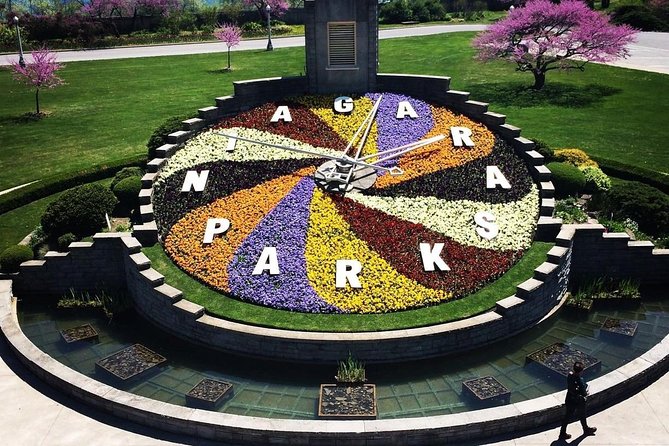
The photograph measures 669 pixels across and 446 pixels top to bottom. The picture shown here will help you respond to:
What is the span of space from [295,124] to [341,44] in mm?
4465

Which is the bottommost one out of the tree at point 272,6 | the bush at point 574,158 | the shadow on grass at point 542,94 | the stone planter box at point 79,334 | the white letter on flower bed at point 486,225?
the stone planter box at point 79,334

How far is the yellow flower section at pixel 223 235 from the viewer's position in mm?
20297

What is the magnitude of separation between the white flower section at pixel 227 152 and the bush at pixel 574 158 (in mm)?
11064

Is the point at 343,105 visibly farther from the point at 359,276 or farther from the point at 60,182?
the point at 60,182

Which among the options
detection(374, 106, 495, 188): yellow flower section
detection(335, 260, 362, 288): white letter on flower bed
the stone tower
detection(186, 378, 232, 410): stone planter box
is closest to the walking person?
detection(335, 260, 362, 288): white letter on flower bed

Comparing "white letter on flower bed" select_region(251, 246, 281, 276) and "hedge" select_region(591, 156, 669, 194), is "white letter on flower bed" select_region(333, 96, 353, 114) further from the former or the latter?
"hedge" select_region(591, 156, 669, 194)

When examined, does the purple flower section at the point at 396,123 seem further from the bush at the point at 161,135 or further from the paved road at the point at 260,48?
the paved road at the point at 260,48

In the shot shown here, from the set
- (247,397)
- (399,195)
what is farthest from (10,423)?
(399,195)

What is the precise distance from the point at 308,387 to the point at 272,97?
1614 centimetres

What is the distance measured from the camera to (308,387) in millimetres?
16531

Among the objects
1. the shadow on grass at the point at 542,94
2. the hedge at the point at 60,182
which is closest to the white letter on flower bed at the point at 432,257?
the hedge at the point at 60,182

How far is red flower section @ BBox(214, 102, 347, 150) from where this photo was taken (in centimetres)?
2584

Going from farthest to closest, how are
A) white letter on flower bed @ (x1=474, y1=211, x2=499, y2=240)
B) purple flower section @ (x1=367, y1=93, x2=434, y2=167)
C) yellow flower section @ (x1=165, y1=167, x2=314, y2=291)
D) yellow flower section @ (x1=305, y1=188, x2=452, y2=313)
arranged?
purple flower section @ (x1=367, y1=93, x2=434, y2=167) < white letter on flower bed @ (x1=474, y1=211, x2=499, y2=240) < yellow flower section @ (x1=165, y1=167, x2=314, y2=291) < yellow flower section @ (x1=305, y1=188, x2=452, y2=313)

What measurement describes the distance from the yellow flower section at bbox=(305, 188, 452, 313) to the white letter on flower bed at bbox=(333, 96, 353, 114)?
7.06 metres
